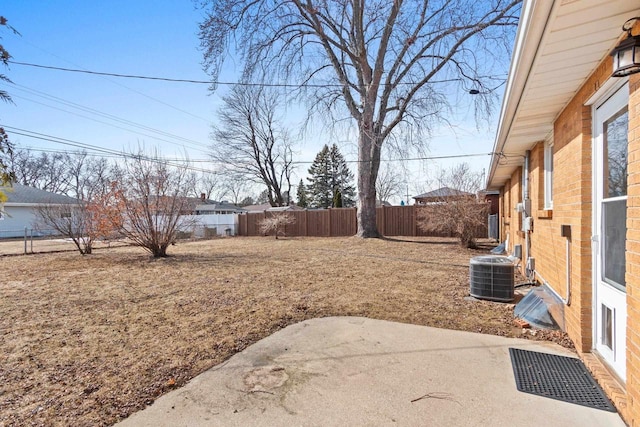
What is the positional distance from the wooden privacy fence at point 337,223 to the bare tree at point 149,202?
9144mm

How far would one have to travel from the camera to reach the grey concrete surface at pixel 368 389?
212cm


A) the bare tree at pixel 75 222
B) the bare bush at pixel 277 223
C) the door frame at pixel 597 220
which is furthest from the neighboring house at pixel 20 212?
the door frame at pixel 597 220

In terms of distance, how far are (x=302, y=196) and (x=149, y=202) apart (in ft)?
124

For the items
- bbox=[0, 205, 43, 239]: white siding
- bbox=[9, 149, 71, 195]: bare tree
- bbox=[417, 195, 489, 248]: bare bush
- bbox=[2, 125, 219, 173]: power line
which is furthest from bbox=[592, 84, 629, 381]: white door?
bbox=[9, 149, 71, 195]: bare tree

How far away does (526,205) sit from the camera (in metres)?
5.96

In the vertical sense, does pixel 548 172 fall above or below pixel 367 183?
below

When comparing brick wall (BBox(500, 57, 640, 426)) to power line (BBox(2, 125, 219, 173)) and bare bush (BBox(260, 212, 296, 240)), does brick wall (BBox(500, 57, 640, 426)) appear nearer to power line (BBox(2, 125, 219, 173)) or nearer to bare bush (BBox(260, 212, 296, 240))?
power line (BBox(2, 125, 219, 173))

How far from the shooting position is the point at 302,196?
47.6 metres

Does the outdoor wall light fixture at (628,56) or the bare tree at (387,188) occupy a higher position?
the bare tree at (387,188)

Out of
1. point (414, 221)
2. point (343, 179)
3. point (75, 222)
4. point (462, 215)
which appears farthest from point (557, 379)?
point (343, 179)

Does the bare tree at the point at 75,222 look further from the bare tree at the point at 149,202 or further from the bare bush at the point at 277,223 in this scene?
the bare bush at the point at 277,223

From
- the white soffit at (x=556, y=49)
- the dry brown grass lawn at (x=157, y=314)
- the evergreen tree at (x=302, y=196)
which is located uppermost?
the evergreen tree at (x=302, y=196)

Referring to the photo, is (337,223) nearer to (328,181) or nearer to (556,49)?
(556,49)

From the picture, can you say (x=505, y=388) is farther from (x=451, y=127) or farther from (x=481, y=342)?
(x=451, y=127)
